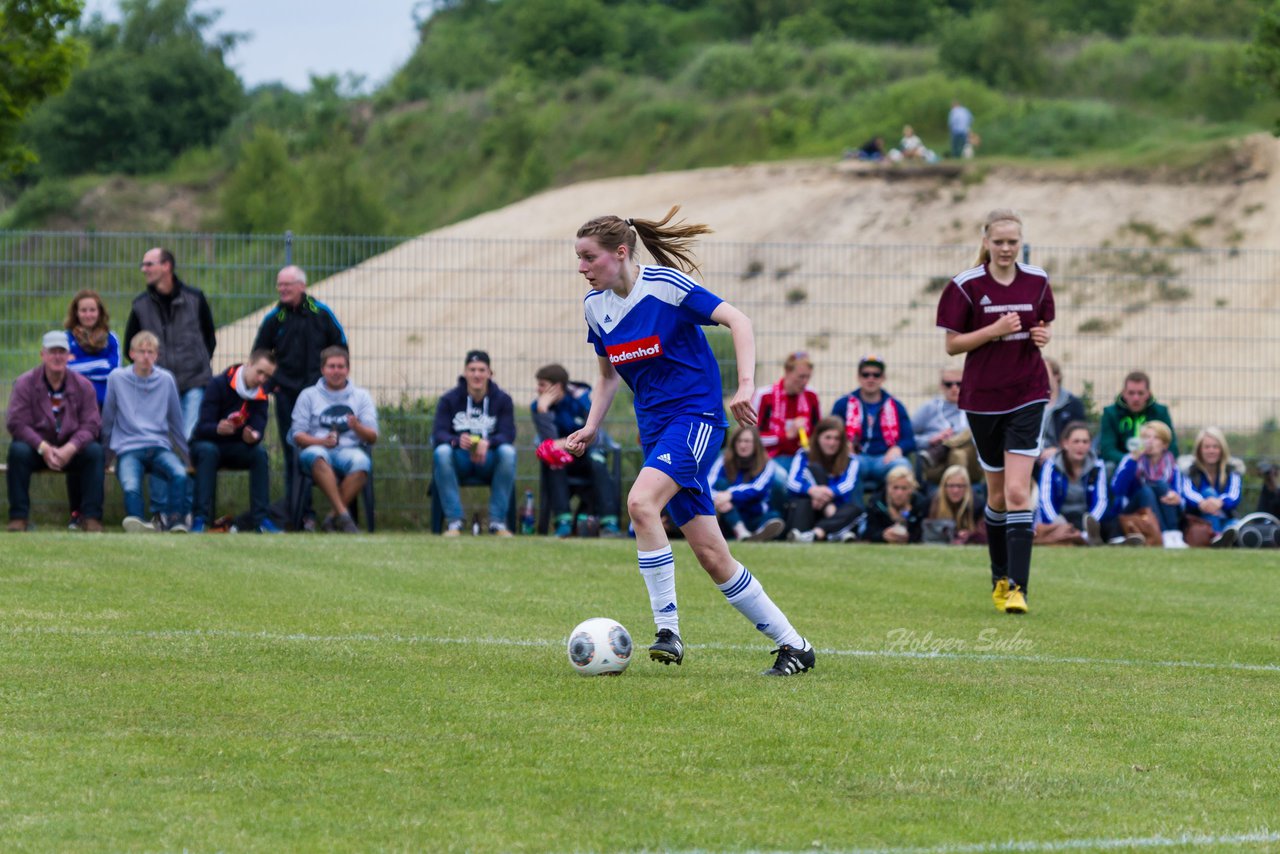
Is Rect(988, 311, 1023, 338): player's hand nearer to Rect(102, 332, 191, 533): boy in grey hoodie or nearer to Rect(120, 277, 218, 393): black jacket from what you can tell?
Rect(102, 332, 191, 533): boy in grey hoodie

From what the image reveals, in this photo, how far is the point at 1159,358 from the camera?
18141 millimetres

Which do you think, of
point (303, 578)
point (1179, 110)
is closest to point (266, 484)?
point (303, 578)

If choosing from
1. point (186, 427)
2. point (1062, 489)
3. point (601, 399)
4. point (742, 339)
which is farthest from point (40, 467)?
point (742, 339)

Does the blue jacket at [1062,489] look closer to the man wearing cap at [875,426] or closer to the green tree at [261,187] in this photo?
the man wearing cap at [875,426]

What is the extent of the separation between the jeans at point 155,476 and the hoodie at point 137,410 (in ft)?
0.23

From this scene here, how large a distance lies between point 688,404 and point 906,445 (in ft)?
30.0

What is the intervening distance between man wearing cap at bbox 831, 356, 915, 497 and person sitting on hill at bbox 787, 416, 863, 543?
415 millimetres

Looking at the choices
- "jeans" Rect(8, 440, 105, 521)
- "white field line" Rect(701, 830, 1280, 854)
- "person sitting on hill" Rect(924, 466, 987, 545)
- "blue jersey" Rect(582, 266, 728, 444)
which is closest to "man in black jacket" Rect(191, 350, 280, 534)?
"jeans" Rect(8, 440, 105, 521)

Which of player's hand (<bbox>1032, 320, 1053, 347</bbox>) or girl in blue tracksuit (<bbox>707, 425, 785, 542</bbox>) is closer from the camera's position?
player's hand (<bbox>1032, 320, 1053, 347</bbox>)

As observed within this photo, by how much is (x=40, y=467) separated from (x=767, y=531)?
623 cm

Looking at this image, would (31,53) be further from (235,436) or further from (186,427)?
(235,436)

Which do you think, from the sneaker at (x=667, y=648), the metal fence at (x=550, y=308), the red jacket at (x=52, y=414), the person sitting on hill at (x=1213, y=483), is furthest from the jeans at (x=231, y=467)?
the sneaker at (x=667, y=648)

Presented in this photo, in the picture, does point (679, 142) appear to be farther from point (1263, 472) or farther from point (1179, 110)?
point (1263, 472)

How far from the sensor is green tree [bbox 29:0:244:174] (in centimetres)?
7156
